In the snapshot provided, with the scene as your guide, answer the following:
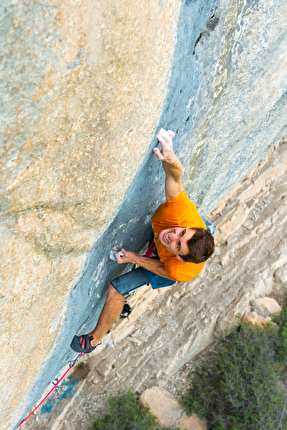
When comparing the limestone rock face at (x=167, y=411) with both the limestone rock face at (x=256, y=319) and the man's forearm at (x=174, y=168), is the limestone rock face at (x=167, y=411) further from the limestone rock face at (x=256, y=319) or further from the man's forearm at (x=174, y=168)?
the man's forearm at (x=174, y=168)

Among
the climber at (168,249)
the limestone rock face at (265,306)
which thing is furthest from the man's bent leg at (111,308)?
the limestone rock face at (265,306)

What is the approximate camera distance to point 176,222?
2707 millimetres

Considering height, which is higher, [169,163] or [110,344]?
[169,163]

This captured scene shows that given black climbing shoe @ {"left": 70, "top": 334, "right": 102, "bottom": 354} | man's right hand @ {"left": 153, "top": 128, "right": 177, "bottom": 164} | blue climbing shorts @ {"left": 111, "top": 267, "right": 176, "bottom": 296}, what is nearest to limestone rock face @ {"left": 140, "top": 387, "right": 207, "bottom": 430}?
black climbing shoe @ {"left": 70, "top": 334, "right": 102, "bottom": 354}

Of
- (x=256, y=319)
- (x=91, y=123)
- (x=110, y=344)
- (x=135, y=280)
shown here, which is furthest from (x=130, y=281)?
(x=256, y=319)

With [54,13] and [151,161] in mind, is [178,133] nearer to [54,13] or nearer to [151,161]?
→ [151,161]

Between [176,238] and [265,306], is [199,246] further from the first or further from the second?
[265,306]

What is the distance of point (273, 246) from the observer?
5934 millimetres

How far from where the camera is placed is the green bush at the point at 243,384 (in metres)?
4.91

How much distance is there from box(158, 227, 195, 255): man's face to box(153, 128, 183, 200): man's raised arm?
290 millimetres

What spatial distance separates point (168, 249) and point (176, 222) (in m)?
0.24

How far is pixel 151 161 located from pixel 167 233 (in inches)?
25.9

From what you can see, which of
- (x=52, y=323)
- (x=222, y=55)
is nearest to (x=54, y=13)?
(x=222, y=55)

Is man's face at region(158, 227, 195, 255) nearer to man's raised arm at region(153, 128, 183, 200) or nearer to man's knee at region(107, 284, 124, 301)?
man's raised arm at region(153, 128, 183, 200)
